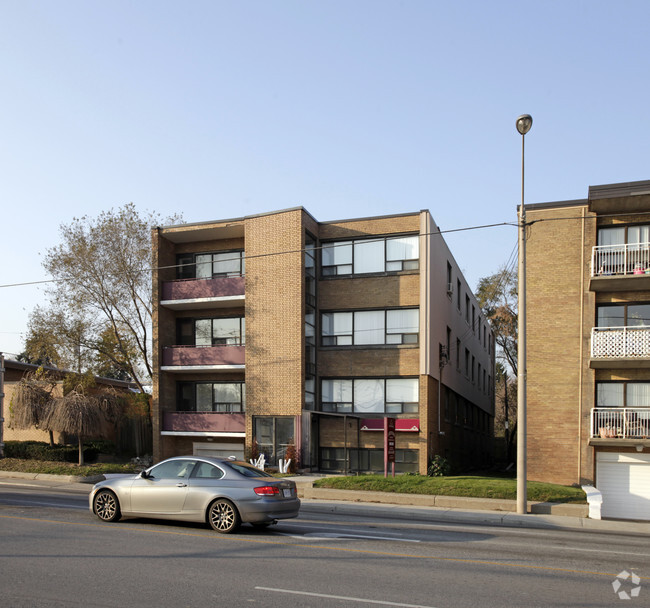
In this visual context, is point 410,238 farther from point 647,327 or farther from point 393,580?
point 393,580

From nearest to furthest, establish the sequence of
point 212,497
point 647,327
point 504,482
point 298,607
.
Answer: point 298,607, point 212,497, point 504,482, point 647,327

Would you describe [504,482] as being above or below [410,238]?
below

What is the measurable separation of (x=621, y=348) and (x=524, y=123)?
32.1 ft

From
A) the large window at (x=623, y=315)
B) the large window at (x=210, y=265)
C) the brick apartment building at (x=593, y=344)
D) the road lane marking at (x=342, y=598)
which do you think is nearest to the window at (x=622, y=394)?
the brick apartment building at (x=593, y=344)

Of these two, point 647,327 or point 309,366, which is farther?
point 309,366

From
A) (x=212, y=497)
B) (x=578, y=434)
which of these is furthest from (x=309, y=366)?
(x=212, y=497)

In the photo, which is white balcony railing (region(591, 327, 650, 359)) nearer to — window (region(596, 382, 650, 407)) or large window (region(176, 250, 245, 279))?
window (region(596, 382, 650, 407))

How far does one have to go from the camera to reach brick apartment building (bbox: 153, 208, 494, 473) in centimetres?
2795

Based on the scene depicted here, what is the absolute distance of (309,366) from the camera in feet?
94.9

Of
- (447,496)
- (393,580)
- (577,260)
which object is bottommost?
(447,496)

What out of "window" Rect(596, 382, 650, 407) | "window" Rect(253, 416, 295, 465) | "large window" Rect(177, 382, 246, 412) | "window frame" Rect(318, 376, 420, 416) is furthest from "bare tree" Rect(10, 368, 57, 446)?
"window" Rect(596, 382, 650, 407)

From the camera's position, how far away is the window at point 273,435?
2822 cm

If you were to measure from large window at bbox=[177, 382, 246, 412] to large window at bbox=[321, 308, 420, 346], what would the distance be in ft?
15.9

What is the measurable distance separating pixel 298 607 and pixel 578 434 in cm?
1976
